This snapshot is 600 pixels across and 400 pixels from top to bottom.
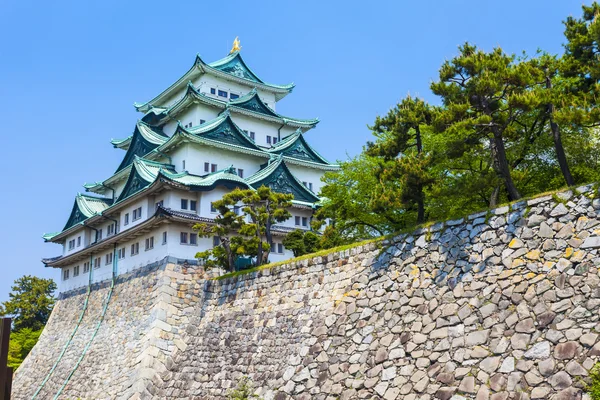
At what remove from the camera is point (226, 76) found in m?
42.0

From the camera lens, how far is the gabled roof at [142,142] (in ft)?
121

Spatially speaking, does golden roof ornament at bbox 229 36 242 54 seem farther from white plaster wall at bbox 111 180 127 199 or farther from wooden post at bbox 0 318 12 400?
wooden post at bbox 0 318 12 400

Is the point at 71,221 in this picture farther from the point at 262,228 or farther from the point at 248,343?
the point at 248,343

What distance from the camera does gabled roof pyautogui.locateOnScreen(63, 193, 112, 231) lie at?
123 feet

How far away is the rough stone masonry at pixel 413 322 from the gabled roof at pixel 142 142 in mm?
14168

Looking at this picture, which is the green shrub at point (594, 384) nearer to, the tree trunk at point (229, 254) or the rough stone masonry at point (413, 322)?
the rough stone masonry at point (413, 322)

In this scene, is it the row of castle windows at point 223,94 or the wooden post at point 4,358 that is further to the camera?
the row of castle windows at point 223,94

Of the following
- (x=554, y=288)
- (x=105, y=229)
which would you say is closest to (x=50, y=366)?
(x=105, y=229)

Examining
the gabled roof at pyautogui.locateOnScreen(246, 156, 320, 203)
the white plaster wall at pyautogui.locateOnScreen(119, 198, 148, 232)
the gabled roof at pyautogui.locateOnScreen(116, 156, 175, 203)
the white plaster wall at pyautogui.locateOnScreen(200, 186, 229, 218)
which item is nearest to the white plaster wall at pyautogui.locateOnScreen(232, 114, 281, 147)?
Answer: the gabled roof at pyautogui.locateOnScreen(246, 156, 320, 203)

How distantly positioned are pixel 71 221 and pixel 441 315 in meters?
31.6

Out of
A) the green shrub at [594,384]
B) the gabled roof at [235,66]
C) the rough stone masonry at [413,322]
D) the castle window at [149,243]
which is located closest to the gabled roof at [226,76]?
the gabled roof at [235,66]

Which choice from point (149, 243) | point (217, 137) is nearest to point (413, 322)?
point (149, 243)

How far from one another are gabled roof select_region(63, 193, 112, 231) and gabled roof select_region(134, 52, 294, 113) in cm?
858

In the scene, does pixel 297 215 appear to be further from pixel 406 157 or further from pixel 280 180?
pixel 406 157
